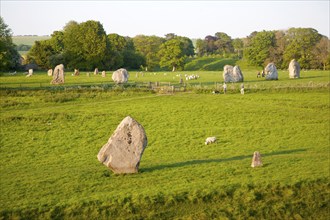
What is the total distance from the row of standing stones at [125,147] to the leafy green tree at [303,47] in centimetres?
8840

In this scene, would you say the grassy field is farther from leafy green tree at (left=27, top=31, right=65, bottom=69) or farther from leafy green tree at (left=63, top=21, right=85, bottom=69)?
leafy green tree at (left=27, top=31, right=65, bottom=69)

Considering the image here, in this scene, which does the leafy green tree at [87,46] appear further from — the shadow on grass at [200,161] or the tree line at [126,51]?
the shadow on grass at [200,161]

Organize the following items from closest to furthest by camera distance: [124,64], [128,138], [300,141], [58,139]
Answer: [128,138], [300,141], [58,139], [124,64]

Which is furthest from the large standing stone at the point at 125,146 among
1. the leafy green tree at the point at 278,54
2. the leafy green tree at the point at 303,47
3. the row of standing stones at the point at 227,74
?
the leafy green tree at the point at 278,54

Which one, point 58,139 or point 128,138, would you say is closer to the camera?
point 128,138

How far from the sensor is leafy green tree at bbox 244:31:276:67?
106m

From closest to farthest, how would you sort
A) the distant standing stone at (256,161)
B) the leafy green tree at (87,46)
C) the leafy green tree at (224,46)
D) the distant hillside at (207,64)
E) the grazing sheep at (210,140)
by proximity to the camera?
the distant standing stone at (256,161), the grazing sheep at (210,140), the leafy green tree at (87,46), the distant hillside at (207,64), the leafy green tree at (224,46)

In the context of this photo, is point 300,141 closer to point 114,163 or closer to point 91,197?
point 114,163

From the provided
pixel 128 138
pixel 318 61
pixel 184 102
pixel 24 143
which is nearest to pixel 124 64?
pixel 318 61

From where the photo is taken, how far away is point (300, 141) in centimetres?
2823

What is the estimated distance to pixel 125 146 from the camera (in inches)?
797

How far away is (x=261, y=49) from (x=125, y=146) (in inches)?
3760

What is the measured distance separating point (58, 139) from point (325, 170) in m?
21.2

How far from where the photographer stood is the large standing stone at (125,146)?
20188mm
